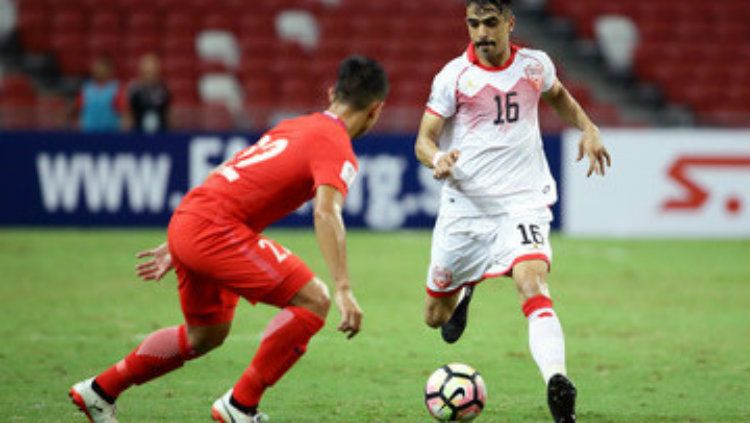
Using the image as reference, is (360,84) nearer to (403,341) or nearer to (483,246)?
(483,246)

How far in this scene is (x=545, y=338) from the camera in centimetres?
695

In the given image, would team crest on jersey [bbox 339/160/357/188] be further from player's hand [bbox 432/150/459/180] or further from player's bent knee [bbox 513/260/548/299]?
player's bent knee [bbox 513/260/548/299]

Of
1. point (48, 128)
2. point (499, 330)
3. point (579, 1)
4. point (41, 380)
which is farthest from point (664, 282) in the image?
point (579, 1)

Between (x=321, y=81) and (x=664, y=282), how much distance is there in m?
9.10

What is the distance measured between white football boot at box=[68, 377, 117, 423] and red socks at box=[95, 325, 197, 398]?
0.06 meters

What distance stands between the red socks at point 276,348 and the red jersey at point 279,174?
0.50 m

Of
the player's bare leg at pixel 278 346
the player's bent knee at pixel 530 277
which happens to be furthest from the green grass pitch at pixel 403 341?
the player's bare leg at pixel 278 346

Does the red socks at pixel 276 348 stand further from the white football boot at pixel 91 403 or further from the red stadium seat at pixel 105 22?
the red stadium seat at pixel 105 22

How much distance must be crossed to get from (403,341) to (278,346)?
3.85m

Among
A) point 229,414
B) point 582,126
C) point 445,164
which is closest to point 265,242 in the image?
point 229,414

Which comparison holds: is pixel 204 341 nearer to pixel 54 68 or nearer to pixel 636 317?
pixel 636 317

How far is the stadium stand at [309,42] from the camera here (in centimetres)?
2170

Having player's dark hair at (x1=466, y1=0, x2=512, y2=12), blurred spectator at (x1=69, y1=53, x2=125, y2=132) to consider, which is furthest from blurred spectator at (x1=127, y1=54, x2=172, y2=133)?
player's dark hair at (x1=466, y1=0, x2=512, y2=12)

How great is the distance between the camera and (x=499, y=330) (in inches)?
423
